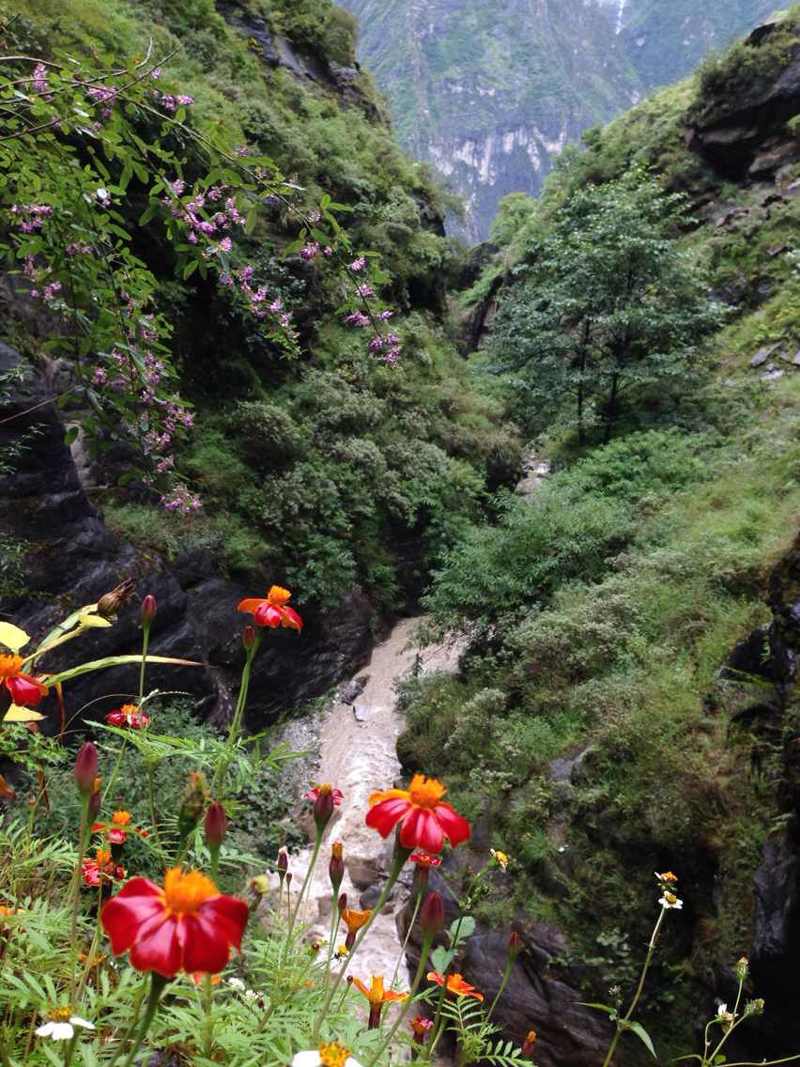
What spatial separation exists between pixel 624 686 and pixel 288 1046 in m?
3.67

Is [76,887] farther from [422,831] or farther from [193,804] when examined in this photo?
[422,831]

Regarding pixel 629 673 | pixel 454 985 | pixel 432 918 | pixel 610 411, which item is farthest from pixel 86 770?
pixel 610 411

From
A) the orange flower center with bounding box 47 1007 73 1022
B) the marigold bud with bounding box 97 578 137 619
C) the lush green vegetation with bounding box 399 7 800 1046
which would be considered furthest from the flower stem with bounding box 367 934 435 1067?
the lush green vegetation with bounding box 399 7 800 1046

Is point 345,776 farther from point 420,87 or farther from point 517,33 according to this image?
point 517,33

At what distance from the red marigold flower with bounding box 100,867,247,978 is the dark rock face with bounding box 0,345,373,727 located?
3.74 m

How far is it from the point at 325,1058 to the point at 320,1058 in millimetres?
66

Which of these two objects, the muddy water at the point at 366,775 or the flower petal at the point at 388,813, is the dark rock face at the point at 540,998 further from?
the flower petal at the point at 388,813

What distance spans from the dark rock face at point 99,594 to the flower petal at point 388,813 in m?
3.63

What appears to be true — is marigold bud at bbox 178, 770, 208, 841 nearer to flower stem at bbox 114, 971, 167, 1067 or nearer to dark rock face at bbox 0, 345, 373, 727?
flower stem at bbox 114, 971, 167, 1067

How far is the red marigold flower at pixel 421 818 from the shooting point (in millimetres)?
837

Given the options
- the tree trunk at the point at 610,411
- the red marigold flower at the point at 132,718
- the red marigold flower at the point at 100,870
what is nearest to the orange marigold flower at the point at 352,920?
the red marigold flower at the point at 100,870

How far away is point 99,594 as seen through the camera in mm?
5066

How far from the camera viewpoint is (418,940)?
375 cm

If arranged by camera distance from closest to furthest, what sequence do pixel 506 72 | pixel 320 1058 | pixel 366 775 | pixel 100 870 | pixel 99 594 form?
pixel 320 1058 < pixel 100 870 < pixel 99 594 < pixel 366 775 < pixel 506 72
